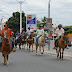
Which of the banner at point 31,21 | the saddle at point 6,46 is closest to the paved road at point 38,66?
the saddle at point 6,46

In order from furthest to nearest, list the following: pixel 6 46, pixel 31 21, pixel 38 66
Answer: pixel 31 21
pixel 6 46
pixel 38 66

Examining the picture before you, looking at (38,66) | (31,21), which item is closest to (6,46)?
(38,66)

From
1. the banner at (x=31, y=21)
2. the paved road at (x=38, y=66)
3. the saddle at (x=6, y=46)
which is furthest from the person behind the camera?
the banner at (x=31, y=21)

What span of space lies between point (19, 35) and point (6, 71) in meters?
15.5

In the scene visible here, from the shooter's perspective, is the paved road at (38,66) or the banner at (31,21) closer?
the paved road at (38,66)

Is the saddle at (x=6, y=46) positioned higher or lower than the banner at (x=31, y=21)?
lower

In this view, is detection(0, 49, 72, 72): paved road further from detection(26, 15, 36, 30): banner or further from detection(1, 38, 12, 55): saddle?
detection(26, 15, 36, 30): banner

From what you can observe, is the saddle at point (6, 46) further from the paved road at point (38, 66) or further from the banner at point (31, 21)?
the banner at point (31, 21)

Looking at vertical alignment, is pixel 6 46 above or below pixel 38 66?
above

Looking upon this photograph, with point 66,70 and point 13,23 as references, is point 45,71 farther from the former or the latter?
point 13,23

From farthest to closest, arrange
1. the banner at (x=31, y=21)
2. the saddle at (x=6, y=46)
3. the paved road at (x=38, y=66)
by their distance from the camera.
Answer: the banner at (x=31, y=21), the saddle at (x=6, y=46), the paved road at (x=38, y=66)

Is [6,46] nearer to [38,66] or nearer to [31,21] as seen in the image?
[38,66]

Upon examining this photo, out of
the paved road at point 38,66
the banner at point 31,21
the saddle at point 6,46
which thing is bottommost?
the paved road at point 38,66

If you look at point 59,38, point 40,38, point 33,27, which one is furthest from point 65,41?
point 33,27
